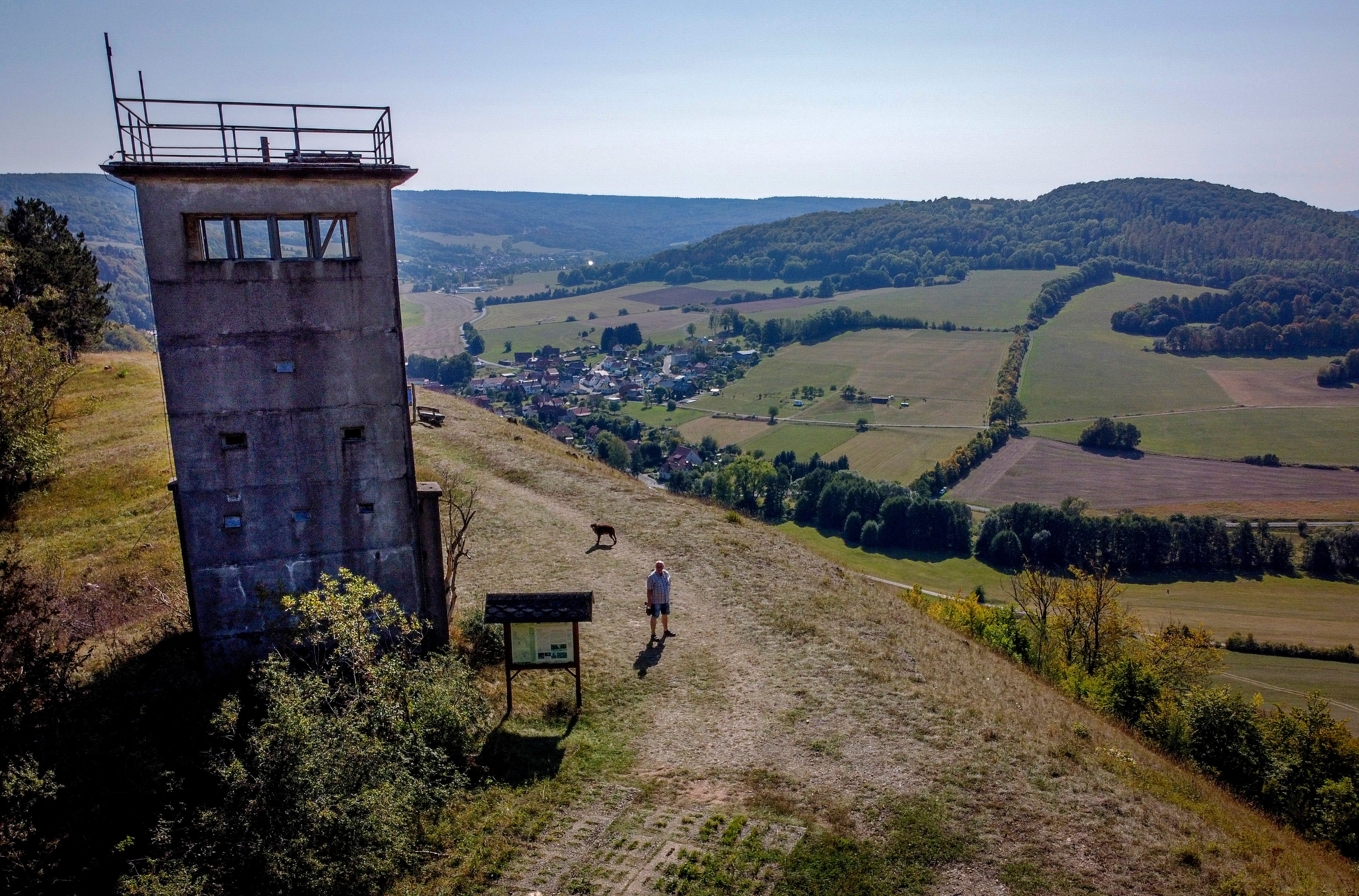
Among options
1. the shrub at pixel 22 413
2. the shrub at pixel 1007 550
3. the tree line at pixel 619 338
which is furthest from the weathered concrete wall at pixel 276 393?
the tree line at pixel 619 338

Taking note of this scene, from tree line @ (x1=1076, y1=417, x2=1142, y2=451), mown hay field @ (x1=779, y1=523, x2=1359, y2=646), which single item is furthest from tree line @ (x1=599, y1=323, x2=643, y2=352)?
mown hay field @ (x1=779, y1=523, x2=1359, y2=646)

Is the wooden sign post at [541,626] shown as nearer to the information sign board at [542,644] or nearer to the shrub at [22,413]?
the information sign board at [542,644]

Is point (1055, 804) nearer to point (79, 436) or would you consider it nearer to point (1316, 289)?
point (79, 436)

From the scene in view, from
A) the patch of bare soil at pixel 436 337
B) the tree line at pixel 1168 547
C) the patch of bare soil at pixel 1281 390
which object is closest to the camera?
the tree line at pixel 1168 547

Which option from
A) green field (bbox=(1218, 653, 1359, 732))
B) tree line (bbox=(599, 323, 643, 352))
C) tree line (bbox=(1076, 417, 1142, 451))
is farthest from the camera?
tree line (bbox=(599, 323, 643, 352))

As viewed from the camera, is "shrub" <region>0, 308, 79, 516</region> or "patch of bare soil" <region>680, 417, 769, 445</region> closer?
"shrub" <region>0, 308, 79, 516</region>

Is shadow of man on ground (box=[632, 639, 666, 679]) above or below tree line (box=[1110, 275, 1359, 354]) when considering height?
below

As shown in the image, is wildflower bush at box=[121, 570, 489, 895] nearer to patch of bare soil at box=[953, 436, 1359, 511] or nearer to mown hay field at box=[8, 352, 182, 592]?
mown hay field at box=[8, 352, 182, 592]
